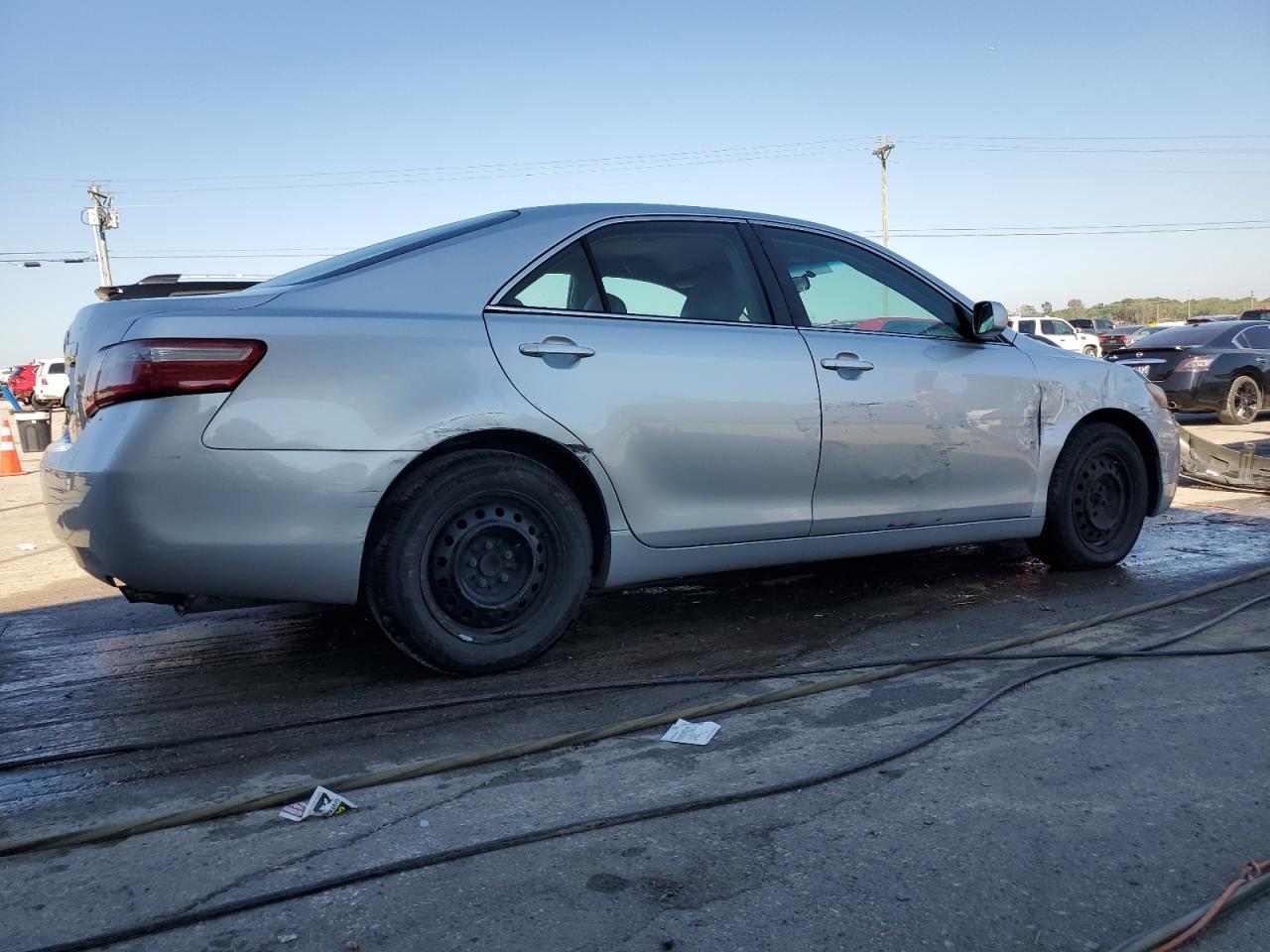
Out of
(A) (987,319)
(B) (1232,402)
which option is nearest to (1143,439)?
(A) (987,319)

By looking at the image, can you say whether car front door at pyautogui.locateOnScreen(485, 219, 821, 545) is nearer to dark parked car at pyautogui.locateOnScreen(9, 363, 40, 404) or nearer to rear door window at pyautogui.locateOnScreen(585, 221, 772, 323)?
rear door window at pyautogui.locateOnScreen(585, 221, 772, 323)

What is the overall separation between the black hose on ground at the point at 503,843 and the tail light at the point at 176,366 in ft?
5.23

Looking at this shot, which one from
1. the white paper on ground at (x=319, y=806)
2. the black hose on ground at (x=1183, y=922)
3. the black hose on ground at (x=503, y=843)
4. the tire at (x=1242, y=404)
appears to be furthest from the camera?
the tire at (x=1242, y=404)

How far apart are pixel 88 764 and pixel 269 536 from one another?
2.61 feet

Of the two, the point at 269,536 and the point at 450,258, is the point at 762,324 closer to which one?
the point at 450,258

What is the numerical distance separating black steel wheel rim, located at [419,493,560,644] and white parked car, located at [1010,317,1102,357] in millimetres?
32830

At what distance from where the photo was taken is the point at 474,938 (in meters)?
2.07

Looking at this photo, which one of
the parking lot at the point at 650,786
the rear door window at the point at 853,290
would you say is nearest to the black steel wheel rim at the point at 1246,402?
the parking lot at the point at 650,786

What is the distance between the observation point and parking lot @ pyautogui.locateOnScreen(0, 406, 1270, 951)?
7.06 feet

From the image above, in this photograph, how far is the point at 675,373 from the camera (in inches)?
156

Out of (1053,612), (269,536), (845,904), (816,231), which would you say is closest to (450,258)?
(269,536)

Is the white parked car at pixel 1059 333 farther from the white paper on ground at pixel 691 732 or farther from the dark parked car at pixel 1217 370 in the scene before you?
the white paper on ground at pixel 691 732

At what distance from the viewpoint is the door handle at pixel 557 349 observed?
12.2 feet

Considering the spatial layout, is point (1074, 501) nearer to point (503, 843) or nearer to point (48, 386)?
point (503, 843)
